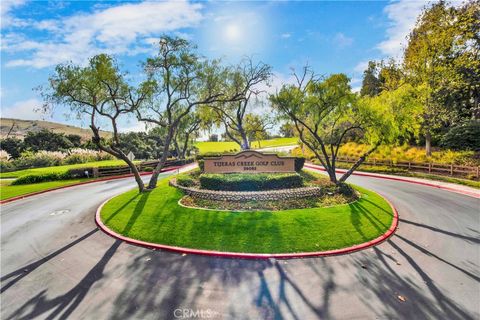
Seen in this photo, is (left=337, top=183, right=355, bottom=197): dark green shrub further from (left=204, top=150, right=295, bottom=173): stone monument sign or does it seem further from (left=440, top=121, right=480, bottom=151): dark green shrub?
(left=440, top=121, right=480, bottom=151): dark green shrub

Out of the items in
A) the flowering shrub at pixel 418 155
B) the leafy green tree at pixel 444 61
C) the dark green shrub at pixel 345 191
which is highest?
the leafy green tree at pixel 444 61

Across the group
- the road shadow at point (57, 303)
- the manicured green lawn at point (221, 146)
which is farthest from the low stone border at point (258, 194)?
the manicured green lawn at point (221, 146)

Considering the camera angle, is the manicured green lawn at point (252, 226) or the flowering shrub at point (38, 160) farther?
the flowering shrub at point (38, 160)

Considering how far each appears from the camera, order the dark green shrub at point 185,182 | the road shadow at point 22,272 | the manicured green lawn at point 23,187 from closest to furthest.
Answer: the road shadow at point 22,272
the dark green shrub at point 185,182
the manicured green lawn at point 23,187

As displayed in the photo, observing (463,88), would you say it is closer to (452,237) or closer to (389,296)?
(452,237)

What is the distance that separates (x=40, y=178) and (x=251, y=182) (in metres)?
20.7

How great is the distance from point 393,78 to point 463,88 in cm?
659

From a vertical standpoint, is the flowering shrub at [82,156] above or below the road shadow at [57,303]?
above

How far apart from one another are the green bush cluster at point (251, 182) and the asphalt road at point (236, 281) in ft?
20.8

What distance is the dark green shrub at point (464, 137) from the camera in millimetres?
22375

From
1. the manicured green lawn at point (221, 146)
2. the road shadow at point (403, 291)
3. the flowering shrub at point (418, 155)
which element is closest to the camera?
the road shadow at point (403, 291)

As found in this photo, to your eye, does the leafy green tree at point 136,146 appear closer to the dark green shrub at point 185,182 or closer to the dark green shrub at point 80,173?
the dark green shrub at point 80,173

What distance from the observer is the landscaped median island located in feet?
28.9

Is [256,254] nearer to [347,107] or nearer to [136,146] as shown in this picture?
[347,107]
